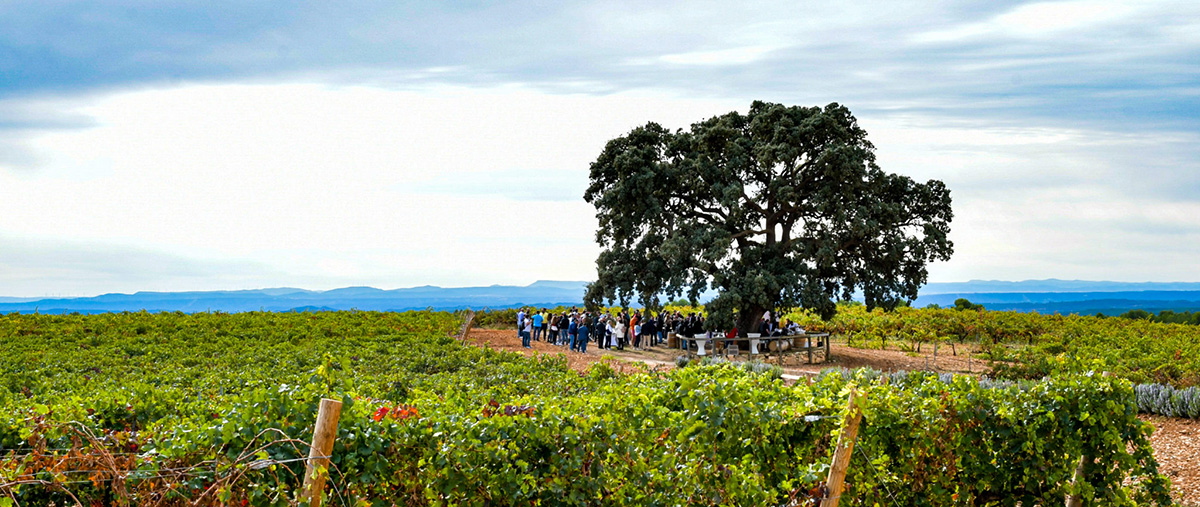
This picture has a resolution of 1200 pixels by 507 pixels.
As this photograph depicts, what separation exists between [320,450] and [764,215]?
73.3 feet

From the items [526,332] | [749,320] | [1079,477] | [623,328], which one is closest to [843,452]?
[1079,477]

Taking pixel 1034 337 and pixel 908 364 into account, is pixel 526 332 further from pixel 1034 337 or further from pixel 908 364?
pixel 1034 337

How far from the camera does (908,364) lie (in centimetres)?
2411

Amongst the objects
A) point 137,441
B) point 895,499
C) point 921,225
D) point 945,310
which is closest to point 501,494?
point 137,441

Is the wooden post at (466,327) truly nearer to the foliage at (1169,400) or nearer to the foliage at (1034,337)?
the foliage at (1034,337)

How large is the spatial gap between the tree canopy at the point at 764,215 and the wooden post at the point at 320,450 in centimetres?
1964

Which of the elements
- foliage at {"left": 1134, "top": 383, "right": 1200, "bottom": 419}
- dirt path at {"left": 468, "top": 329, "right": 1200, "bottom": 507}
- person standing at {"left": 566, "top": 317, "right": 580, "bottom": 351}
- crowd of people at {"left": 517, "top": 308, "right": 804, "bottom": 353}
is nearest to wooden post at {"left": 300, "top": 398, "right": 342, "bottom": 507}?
dirt path at {"left": 468, "top": 329, "right": 1200, "bottom": 507}

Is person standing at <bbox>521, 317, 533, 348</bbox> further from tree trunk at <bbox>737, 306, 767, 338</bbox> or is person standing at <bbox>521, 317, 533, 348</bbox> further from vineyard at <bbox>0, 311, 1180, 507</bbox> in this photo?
vineyard at <bbox>0, 311, 1180, 507</bbox>

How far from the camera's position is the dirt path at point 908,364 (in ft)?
33.6

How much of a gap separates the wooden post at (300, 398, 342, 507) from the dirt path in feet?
21.9

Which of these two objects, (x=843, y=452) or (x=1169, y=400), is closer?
(x=843, y=452)

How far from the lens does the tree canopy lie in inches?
941

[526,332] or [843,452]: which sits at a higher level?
[843,452]

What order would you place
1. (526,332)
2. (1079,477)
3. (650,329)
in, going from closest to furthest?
(1079,477) < (650,329) < (526,332)
